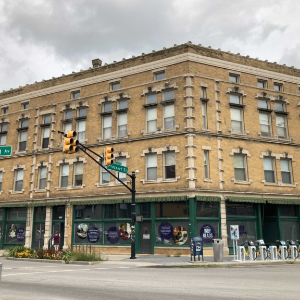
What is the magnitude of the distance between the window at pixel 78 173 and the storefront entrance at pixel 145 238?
6678 millimetres

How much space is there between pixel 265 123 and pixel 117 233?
13899 mm

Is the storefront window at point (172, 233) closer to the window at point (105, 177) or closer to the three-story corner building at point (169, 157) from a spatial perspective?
the three-story corner building at point (169, 157)

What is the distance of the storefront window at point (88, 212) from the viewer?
27.3 metres

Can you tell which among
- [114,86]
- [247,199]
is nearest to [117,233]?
[247,199]

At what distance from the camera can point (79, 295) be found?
9.30 metres

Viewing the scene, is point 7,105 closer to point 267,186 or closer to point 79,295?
point 267,186

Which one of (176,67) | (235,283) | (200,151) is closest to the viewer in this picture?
(235,283)

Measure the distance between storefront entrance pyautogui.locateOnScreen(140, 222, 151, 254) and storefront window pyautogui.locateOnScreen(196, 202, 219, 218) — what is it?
373 centimetres

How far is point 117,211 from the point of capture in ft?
86.8

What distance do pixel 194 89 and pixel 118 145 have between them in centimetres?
707

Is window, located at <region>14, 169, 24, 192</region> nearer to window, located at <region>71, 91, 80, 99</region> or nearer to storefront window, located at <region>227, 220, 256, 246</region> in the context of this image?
window, located at <region>71, 91, 80, 99</region>

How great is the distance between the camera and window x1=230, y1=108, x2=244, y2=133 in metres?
26.6

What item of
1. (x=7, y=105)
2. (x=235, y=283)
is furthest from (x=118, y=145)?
(x=235, y=283)

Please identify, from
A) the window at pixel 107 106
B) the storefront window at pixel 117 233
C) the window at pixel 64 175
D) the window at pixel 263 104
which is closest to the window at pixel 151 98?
the window at pixel 107 106
